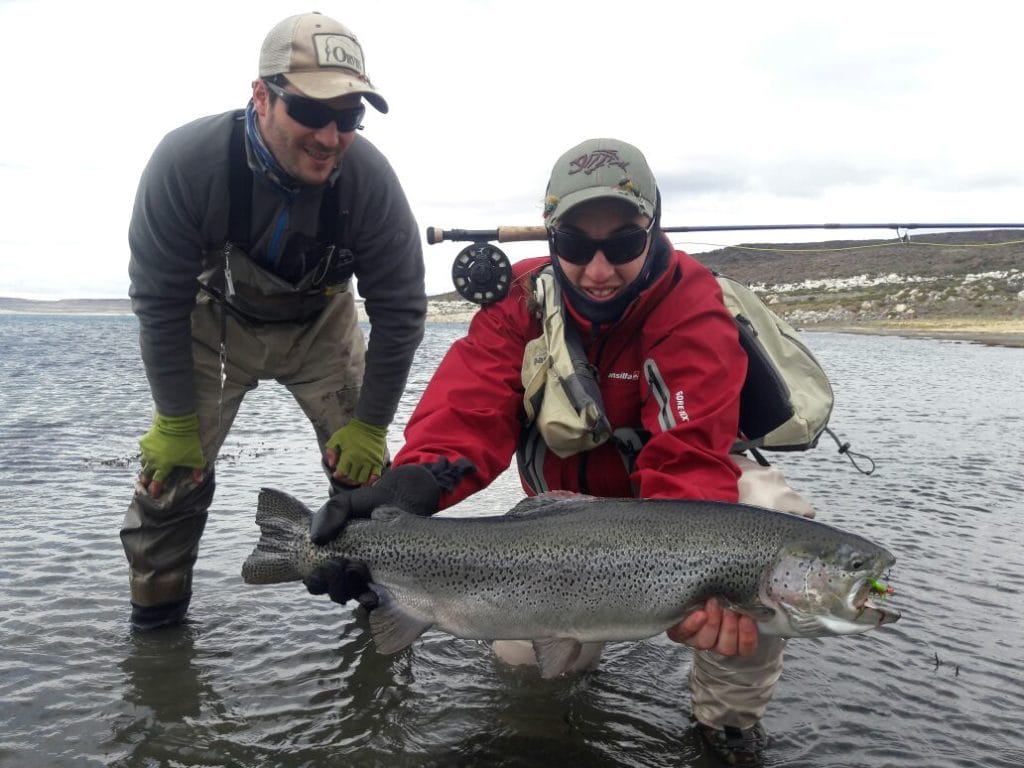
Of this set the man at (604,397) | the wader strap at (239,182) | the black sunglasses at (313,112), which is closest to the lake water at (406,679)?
the man at (604,397)

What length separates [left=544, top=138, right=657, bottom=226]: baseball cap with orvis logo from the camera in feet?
13.0

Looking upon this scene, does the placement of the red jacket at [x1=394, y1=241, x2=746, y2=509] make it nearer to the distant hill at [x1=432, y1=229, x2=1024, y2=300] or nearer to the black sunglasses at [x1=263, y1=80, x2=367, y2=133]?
the black sunglasses at [x1=263, y1=80, x2=367, y2=133]

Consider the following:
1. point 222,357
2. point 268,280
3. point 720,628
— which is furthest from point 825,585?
point 222,357

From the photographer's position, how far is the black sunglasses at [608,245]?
158 inches

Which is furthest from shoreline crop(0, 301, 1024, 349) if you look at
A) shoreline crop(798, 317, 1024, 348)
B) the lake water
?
the lake water

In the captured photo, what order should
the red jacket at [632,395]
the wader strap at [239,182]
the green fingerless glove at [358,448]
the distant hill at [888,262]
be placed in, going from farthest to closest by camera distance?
1. the distant hill at [888,262]
2. the green fingerless glove at [358,448]
3. the wader strap at [239,182]
4. the red jacket at [632,395]

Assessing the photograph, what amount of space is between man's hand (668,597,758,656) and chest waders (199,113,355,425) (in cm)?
285

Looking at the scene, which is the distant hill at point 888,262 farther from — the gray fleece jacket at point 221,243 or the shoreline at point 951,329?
the gray fleece jacket at point 221,243

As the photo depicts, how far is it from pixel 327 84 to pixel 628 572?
273cm

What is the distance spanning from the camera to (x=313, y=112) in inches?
163

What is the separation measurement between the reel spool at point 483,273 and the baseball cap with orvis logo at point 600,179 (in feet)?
1.83

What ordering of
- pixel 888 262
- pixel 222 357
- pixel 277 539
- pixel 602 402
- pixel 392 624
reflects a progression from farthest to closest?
pixel 888 262
pixel 222 357
pixel 602 402
pixel 277 539
pixel 392 624

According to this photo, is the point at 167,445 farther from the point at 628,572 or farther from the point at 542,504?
the point at 628,572

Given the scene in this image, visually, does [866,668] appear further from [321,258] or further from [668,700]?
[321,258]
